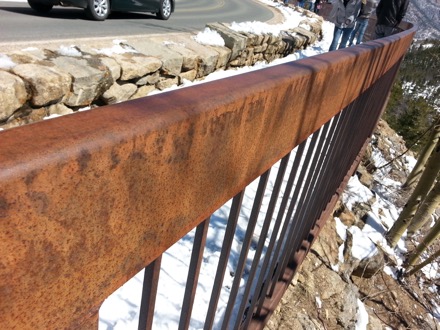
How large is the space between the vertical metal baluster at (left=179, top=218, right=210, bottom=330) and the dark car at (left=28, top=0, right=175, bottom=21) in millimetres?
8290

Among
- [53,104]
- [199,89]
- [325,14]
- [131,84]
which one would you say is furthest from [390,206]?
[325,14]

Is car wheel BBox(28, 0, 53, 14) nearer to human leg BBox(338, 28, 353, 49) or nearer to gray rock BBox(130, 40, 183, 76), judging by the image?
gray rock BBox(130, 40, 183, 76)

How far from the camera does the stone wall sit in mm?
3730

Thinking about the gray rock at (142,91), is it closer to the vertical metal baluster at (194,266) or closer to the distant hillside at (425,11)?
the vertical metal baluster at (194,266)

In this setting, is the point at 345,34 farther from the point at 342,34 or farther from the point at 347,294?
the point at 347,294

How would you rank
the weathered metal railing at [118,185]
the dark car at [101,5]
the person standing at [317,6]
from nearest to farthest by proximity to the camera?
the weathered metal railing at [118,185] < the dark car at [101,5] < the person standing at [317,6]

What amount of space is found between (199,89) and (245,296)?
A: 104cm

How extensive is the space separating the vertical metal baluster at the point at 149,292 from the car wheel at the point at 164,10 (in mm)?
11661

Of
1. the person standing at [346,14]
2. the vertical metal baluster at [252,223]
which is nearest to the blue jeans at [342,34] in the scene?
the person standing at [346,14]

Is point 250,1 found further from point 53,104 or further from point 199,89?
point 199,89

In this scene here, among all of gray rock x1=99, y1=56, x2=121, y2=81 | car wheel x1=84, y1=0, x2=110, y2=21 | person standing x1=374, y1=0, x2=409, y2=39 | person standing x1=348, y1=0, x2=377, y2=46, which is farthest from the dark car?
person standing x1=374, y1=0, x2=409, y2=39

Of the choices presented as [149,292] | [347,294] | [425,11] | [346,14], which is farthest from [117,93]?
[425,11]

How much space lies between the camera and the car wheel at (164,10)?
1125 centimetres

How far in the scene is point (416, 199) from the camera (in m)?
7.68
